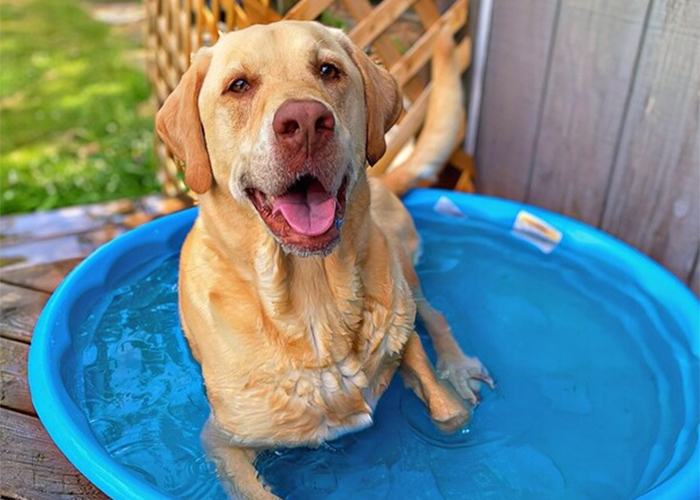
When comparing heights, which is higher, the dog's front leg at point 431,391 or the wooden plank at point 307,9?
the wooden plank at point 307,9

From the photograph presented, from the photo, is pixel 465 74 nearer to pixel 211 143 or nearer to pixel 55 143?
pixel 211 143

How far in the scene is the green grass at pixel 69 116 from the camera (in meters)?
5.08

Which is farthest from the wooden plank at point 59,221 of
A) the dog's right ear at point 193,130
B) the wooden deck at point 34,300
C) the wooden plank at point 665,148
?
the wooden plank at point 665,148

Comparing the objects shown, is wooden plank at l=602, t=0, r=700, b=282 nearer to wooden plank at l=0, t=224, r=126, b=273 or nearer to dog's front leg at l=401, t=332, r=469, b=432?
dog's front leg at l=401, t=332, r=469, b=432

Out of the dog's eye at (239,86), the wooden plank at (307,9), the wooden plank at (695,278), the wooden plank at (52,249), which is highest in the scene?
the dog's eye at (239,86)

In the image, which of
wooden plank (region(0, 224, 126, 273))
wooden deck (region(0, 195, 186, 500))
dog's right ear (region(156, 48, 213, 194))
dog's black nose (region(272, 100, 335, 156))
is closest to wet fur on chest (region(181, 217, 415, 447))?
dog's right ear (region(156, 48, 213, 194))

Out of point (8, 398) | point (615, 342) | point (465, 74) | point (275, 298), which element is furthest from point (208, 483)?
point (465, 74)

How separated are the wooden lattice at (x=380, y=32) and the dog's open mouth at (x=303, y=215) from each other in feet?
5.14

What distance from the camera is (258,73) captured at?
6.82 ft

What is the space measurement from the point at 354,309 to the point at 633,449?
1095 millimetres

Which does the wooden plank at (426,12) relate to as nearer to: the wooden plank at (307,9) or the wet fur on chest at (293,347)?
the wooden plank at (307,9)

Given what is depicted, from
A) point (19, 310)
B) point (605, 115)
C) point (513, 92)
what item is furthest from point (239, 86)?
point (513, 92)

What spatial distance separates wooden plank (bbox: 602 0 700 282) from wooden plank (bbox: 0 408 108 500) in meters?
2.51

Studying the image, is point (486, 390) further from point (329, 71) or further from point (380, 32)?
point (380, 32)
